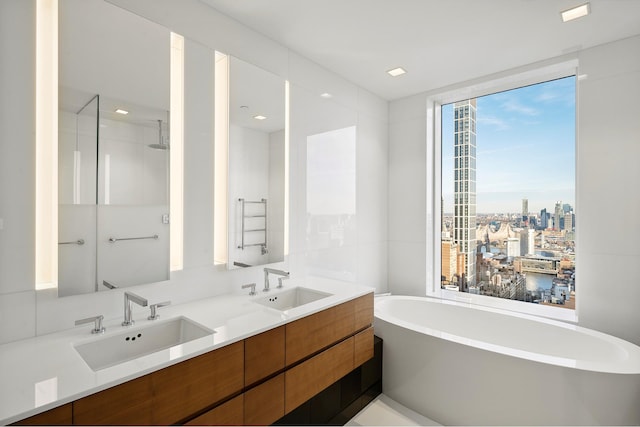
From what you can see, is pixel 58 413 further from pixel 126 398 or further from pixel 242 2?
pixel 242 2

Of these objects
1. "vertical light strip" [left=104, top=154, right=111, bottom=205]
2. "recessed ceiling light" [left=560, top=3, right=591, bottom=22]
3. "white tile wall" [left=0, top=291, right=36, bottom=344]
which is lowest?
"white tile wall" [left=0, top=291, right=36, bottom=344]

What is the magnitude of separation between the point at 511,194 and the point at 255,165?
2.42 meters

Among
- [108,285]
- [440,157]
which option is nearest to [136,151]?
[108,285]

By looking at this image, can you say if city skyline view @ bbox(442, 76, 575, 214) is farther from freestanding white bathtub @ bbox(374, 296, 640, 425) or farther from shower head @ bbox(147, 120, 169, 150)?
shower head @ bbox(147, 120, 169, 150)

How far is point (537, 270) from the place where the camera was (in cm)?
296

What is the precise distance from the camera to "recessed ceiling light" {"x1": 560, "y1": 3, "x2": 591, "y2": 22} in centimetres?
201

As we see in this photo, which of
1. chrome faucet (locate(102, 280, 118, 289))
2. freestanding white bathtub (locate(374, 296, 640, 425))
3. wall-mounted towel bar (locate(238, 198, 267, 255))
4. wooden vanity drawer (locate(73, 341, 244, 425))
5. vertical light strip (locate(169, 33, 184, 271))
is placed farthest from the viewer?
wall-mounted towel bar (locate(238, 198, 267, 255))

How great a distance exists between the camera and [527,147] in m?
3.02

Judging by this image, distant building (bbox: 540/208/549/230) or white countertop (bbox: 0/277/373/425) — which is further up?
distant building (bbox: 540/208/549/230)

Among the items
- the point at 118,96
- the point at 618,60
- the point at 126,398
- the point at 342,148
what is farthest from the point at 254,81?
the point at 618,60

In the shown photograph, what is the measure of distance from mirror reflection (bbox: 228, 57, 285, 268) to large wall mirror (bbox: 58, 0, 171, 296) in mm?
441

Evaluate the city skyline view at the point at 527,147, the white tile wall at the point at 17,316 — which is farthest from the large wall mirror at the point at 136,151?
the city skyline view at the point at 527,147

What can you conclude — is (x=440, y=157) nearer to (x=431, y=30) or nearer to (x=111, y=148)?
(x=431, y=30)

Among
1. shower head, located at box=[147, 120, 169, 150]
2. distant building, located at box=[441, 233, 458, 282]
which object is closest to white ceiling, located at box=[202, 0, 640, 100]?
shower head, located at box=[147, 120, 169, 150]
